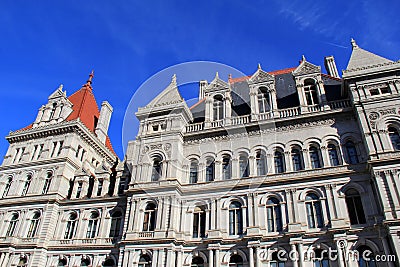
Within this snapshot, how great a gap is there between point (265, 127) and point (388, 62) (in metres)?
10.3

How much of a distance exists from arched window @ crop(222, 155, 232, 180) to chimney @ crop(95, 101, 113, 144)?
17718 millimetres

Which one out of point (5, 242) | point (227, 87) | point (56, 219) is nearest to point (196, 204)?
point (227, 87)

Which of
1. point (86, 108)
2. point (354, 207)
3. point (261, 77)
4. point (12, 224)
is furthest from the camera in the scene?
point (86, 108)

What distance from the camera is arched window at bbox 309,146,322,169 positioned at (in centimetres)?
2322

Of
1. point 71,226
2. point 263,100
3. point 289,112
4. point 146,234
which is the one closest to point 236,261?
point 146,234

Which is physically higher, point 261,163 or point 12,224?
point 261,163

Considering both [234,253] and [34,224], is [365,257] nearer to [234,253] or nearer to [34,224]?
[234,253]

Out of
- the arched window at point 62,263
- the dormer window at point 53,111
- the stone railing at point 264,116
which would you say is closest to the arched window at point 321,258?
the stone railing at point 264,116

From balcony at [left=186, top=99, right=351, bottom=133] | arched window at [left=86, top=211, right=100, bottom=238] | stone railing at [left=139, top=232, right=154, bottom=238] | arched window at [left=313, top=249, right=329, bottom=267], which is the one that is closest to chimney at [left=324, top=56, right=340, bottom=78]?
balcony at [left=186, top=99, right=351, bottom=133]

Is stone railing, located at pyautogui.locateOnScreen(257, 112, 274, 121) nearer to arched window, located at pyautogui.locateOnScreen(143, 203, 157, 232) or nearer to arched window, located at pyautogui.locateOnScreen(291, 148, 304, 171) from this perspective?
arched window, located at pyautogui.locateOnScreen(291, 148, 304, 171)

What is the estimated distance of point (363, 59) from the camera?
84.1ft

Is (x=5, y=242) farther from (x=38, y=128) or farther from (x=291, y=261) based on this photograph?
(x=291, y=261)

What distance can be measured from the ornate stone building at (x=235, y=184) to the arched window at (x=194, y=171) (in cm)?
9

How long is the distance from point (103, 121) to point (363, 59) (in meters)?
28.5
